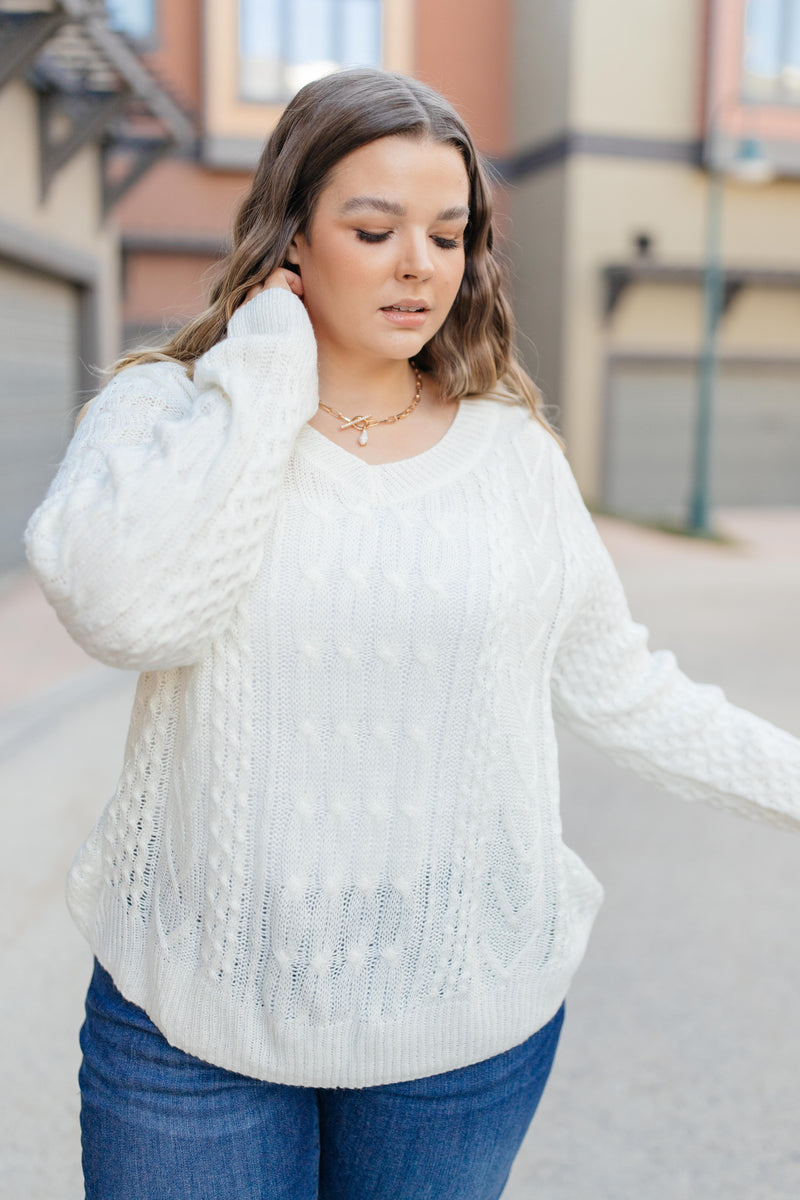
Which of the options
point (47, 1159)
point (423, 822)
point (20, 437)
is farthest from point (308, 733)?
point (20, 437)

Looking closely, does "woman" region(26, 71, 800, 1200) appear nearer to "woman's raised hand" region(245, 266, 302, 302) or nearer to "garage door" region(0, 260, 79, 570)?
"woman's raised hand" region(245, 266, 302, 302)

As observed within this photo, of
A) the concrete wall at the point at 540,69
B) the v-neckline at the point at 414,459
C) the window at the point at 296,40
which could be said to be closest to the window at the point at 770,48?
the concrete wall at the point at 540,69

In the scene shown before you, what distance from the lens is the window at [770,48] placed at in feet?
51.1

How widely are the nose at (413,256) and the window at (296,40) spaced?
49.7 feet

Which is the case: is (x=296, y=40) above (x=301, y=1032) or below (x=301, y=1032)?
above

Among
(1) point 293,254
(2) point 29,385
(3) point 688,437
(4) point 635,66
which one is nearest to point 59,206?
(2) point 29,385

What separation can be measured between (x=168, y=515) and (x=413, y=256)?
45cm

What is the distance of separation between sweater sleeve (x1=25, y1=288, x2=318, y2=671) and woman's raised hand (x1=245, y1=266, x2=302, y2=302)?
0.17 metres

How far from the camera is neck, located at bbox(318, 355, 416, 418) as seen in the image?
1.62 m

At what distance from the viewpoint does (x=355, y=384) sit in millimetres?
1623

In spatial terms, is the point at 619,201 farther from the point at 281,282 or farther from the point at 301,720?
the point at 301,720

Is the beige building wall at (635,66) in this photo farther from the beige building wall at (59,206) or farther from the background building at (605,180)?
the beige building wall at (59,206)

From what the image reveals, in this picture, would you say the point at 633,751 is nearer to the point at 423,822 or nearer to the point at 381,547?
the point at 423,822

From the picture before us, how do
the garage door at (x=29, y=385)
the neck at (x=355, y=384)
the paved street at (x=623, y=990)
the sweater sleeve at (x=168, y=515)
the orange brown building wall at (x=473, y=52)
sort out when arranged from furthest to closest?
the orange brown building wall at (x=473, y=52), the garage door at (x=29, y=385), the paved street at (x=623, y=990), the neck at (x=355, y=384), the sweater sleeve at (x=168, y=515)
